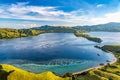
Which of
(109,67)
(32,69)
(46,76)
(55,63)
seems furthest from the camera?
(55,63)

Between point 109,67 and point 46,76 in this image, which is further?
point 109,67

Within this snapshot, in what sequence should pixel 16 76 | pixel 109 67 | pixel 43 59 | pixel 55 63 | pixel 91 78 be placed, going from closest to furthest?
pixel 16 76
pixel 91 78
pixel 109 67
pixel 55 63
pixel 43 59

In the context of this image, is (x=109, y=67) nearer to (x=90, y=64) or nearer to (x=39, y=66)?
(x=90, y=64)

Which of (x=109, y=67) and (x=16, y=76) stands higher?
(x=16, y=76)

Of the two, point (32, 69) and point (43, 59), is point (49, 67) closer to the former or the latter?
point (32, 69)

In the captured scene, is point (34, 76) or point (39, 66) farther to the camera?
point (39, 66)

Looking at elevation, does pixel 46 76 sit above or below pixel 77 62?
above

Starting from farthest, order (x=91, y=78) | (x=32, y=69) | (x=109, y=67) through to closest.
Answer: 1. (x=109, y=67)
2. (x=32, y=69)
3. (x=91, y=78)

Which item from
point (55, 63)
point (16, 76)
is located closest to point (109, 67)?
point (55, 63)

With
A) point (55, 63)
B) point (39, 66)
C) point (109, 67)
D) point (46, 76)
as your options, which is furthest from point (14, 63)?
point (46, 76)
